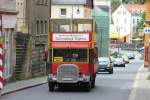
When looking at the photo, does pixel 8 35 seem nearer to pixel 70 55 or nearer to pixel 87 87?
pixel 70 55

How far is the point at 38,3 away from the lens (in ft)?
171

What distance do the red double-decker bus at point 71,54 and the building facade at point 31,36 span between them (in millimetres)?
10052

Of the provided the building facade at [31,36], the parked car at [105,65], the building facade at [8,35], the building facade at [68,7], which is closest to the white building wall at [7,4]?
the building facade at [8,35]

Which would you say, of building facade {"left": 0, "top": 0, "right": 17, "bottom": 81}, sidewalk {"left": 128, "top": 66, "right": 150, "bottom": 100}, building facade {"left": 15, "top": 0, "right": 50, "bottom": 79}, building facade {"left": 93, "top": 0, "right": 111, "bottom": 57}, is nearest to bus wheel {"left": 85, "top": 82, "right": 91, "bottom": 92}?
sidewalk {"left": 128, "top": 66, "right": 150, "bottom": 100}

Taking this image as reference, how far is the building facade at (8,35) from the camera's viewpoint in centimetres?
3691

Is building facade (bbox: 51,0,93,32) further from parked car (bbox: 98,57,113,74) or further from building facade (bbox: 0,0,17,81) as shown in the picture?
building facade (bbox: 0,0,17,81)

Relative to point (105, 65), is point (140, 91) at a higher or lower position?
higher

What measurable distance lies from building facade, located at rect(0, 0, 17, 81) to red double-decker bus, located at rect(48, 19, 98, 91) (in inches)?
203

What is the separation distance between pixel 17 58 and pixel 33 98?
1618cm

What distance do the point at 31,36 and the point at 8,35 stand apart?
6.35 m

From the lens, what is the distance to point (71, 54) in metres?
31.4

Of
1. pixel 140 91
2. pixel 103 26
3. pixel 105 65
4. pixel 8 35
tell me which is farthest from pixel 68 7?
pixel 140 91

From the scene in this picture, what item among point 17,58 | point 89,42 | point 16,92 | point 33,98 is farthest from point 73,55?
point 17,58

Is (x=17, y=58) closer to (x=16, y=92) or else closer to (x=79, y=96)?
(x=16, y=92)
